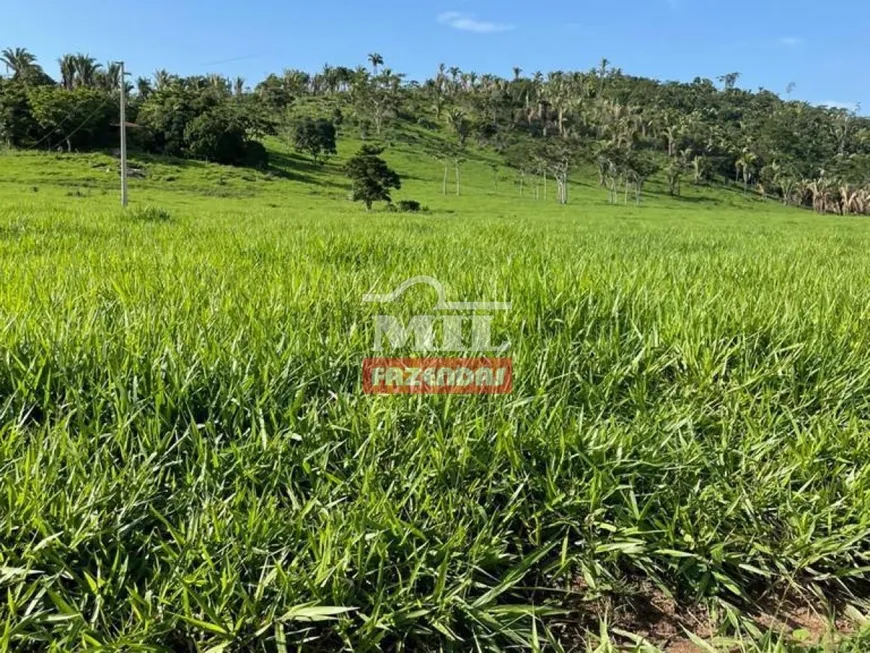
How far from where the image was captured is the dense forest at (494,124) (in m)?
72.6

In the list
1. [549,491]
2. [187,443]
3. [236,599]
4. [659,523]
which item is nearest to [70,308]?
[187,443]

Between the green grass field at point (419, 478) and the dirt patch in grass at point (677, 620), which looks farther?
the dirt patch in grass at point (677, 620)

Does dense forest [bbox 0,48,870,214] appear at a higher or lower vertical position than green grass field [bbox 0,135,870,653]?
higher

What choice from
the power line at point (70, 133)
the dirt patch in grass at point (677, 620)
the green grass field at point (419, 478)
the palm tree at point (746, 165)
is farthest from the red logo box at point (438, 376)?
the palm tree at point (746, 165)

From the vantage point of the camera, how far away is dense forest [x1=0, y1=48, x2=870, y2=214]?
72562 millimetres

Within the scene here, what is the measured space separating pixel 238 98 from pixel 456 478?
419 feet

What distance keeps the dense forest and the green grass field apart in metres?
66.1

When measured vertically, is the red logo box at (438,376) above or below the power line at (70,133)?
below

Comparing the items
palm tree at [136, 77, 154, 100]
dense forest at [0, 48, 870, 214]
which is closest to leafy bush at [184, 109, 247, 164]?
dense forest at [0, 48, 870, 214]

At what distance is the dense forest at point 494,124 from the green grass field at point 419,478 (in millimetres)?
66083

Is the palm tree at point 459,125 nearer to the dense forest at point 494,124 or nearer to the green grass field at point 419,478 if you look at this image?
the dense forest at point 494,124

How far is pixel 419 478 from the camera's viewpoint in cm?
184

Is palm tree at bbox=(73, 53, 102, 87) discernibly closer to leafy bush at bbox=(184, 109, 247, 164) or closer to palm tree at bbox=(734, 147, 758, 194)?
leafy bush at bbox=(184, 109, 247, 164)

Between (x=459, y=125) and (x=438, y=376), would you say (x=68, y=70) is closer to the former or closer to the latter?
(x=459, y=125)
